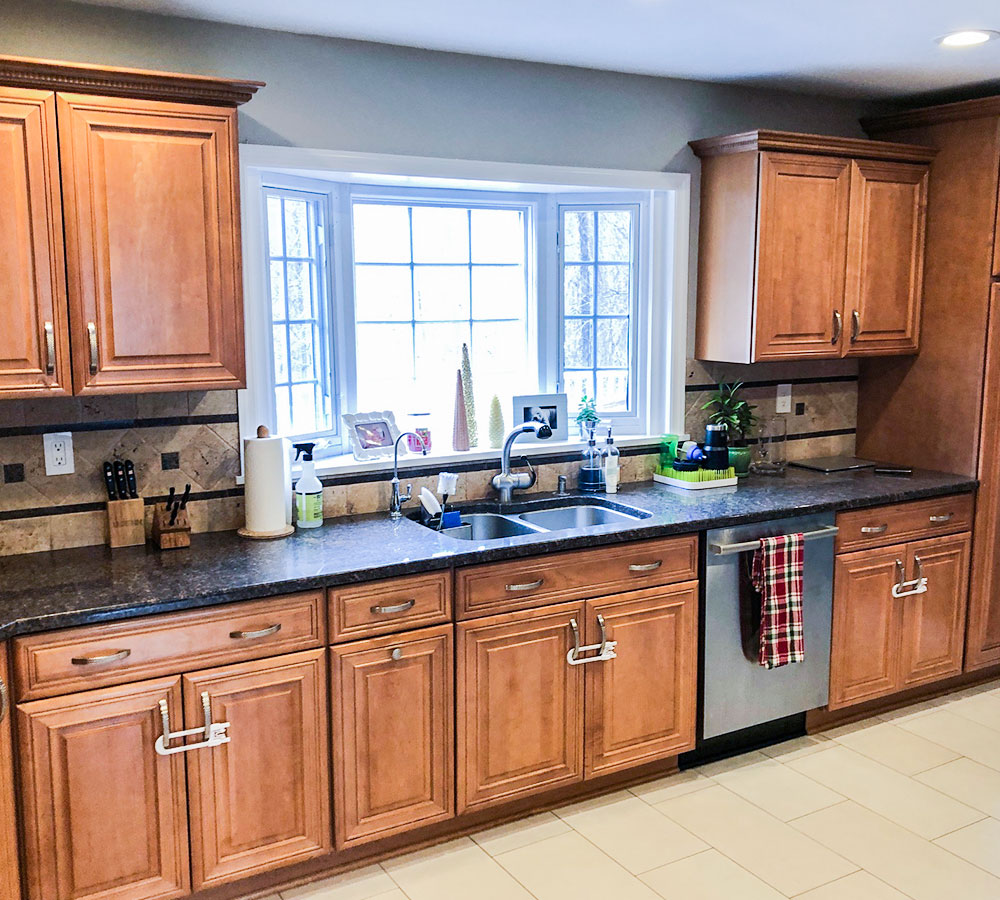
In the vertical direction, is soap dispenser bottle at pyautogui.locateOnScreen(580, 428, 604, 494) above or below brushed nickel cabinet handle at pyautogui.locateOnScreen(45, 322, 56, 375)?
below

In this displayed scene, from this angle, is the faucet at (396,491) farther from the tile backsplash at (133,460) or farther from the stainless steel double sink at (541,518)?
the stainless steel double sink at (541,518)

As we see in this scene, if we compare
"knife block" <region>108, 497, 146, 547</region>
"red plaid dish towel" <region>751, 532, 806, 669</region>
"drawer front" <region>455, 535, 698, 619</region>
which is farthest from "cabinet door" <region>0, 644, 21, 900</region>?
"red plaid dish towel" <region>751, 532, 806, 669</region>

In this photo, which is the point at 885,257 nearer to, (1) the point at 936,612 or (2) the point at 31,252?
(1) the point at 936,612

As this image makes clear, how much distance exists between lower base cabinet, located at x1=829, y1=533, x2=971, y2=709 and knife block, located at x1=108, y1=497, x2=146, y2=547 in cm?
236

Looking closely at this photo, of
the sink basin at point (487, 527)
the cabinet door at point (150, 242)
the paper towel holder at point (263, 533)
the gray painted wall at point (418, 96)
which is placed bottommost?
the sink basin at point (487, 527)

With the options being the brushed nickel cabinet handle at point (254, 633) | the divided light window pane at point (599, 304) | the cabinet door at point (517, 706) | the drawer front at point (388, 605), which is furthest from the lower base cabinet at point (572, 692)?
the divided light window pane at point (599, 304)

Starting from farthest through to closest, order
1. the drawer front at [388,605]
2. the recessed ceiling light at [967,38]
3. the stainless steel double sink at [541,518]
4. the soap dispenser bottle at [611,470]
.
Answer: the soap dispenser bottle at [611,470] < the stainless steel double sink at [541,518] < the recessed ceiling light at [967,38] < the drawer front at [388,605]

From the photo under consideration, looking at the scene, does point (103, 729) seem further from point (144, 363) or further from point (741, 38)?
point (741, 38)

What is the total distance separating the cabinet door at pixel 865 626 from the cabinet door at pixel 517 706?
1113mm

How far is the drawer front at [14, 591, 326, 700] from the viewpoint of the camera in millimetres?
2232

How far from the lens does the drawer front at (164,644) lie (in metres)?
2.23

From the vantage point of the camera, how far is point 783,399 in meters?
4.12

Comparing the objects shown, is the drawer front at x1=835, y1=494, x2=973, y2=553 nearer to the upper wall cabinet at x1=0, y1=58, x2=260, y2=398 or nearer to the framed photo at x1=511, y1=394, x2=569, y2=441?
the framed photo at x1=511, y1=394, x2=569, y2=441

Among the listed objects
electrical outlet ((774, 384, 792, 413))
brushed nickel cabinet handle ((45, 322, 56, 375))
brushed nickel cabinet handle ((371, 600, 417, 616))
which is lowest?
brushed nickel cabinet handle ((371, 600, 417, 616))
